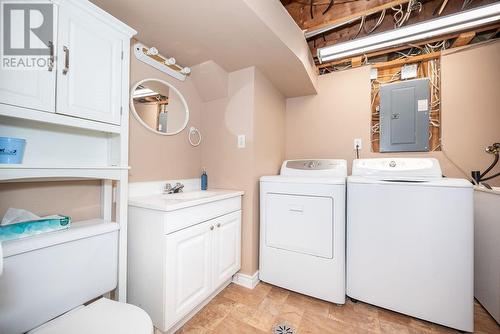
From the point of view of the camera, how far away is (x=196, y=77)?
2094 mm

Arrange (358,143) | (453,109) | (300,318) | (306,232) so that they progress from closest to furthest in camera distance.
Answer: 1. (300,318)
2. (306,232)
3. (453,109)
4. (358,143)

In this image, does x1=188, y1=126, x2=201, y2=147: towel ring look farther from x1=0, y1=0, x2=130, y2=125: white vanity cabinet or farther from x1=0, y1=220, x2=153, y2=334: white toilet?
x1=0, y1=220, x2=153, y2=334: white toilet

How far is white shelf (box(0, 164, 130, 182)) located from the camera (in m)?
0.86

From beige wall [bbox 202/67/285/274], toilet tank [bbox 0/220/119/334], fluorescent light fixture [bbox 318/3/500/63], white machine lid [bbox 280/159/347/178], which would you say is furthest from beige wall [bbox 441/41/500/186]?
toilet tank [bbox 0/220/119/334]

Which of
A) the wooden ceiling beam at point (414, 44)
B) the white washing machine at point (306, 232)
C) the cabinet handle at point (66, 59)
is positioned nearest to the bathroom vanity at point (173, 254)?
the white washing machine at point (306, 232)

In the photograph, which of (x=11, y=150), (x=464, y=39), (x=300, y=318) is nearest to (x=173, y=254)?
(x=11, y=150)

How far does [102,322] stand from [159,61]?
1797mm

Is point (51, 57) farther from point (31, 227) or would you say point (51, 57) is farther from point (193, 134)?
point (193, 134)

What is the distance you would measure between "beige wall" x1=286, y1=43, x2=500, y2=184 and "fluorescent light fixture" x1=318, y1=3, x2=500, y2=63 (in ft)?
1.48

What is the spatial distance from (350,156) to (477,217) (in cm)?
116

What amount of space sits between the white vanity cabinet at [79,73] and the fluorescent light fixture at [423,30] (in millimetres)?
1729

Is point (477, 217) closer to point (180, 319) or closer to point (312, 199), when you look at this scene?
point (312, 199)

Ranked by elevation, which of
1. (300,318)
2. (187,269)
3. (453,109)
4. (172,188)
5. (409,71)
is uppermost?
(409,71)

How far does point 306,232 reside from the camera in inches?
70.9
